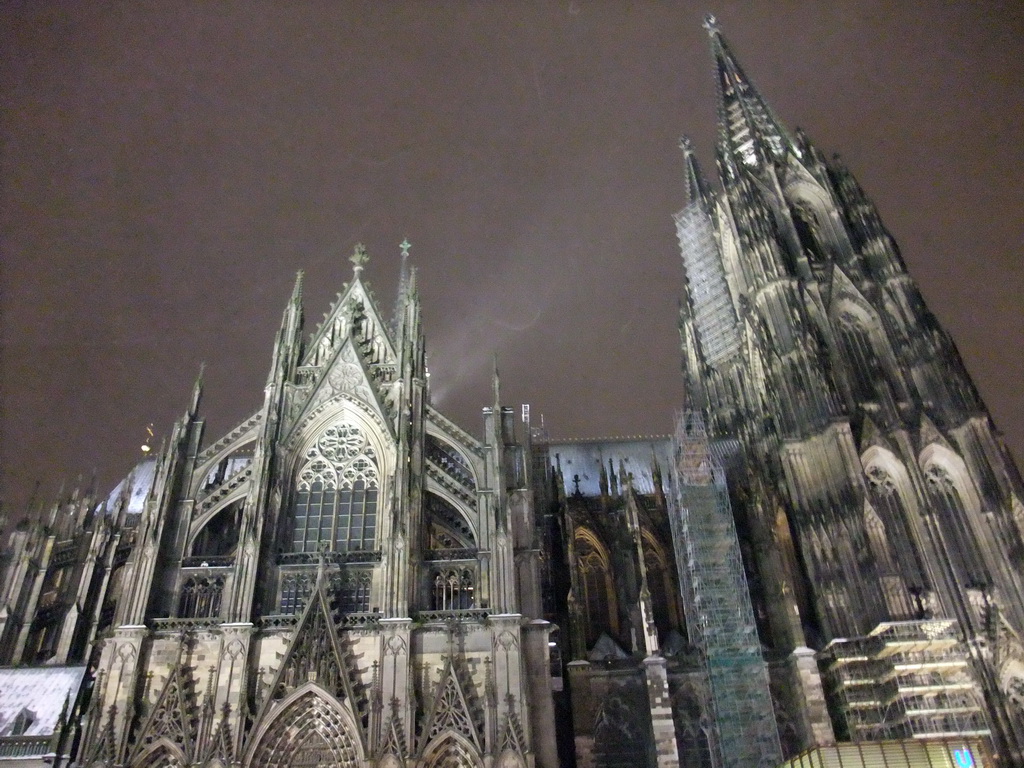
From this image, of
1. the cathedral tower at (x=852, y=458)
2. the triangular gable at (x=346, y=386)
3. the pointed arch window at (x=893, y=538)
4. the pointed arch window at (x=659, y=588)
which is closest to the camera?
the cathedral tower at (x=852, y=458)

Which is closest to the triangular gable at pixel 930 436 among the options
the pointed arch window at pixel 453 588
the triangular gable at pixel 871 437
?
the triangular gable at pixel 871 437

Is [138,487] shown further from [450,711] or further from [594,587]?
[450,711]

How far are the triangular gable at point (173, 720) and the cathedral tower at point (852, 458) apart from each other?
19.6 m

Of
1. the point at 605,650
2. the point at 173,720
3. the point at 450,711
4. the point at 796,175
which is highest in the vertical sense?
the point at 796,175

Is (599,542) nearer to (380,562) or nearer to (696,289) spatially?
(380,562)

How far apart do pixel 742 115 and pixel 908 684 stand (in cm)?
3407

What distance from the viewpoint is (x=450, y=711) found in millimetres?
23141

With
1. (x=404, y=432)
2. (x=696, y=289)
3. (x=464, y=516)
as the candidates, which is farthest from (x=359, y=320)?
(x=696, y=289)

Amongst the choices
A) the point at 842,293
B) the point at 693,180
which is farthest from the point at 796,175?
the point at 693,180

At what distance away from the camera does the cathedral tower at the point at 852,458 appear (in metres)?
27.6

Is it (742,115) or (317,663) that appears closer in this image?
(317,663)

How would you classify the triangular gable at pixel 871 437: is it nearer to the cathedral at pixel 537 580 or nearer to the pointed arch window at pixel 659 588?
the cathedral at pixel 537 580

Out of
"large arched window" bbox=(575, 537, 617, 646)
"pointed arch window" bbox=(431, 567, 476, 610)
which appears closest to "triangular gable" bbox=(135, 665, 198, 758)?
"pointed arch window" bbox=(431, 567, 476, 610)

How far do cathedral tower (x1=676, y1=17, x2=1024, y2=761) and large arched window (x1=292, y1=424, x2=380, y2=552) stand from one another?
15.2 meters
